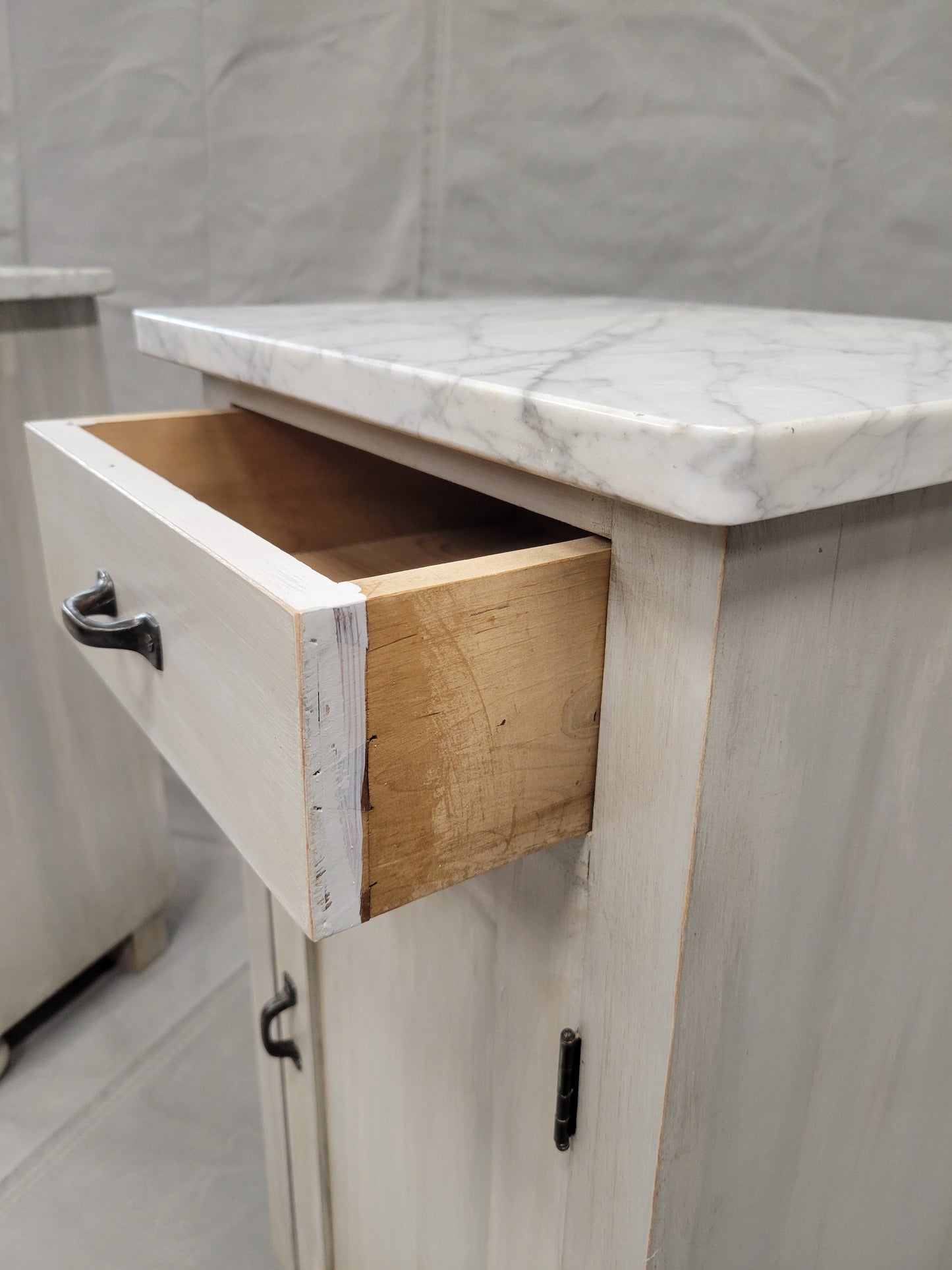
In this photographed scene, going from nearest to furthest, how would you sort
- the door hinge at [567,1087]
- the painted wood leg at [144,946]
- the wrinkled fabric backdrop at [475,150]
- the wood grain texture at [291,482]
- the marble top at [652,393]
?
1. the marble top at [652,393]
2. the door hinge at [567,1087]
3. the wood grain texture at [291,482]
4. the wrinkled fabric backdrop at [475,150]
5. the painted wood leg at [144,946]

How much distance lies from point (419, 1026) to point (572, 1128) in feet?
0.51

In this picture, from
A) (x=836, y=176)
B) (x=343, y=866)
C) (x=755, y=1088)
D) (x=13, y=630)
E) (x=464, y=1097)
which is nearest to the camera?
(x=343, y=866)

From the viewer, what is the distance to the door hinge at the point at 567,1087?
46 cm

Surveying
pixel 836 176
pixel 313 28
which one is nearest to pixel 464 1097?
pixel 836 176

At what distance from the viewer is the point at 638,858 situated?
16.2 inches

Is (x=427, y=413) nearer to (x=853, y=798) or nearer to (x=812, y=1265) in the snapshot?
(x=853, y=798)

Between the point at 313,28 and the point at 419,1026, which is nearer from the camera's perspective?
the point at 419,1026

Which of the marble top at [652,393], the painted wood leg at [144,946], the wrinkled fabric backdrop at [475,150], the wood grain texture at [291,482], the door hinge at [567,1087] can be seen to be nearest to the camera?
the marble top at [652,393]

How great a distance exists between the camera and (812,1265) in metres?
0.56

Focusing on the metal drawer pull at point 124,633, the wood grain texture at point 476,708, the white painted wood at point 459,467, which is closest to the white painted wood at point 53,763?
the white painted wood at point 459,467

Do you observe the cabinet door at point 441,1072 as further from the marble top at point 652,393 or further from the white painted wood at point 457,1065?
the marble top at point 652,393

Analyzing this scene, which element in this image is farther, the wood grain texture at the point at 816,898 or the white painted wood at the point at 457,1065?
the white painted wood at the point at 457,1065

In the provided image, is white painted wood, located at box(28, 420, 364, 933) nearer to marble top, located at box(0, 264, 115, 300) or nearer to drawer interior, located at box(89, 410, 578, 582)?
drawer interior, located at box(89, 410, 578, 582)

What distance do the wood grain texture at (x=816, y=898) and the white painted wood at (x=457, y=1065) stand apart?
0.23 feet
